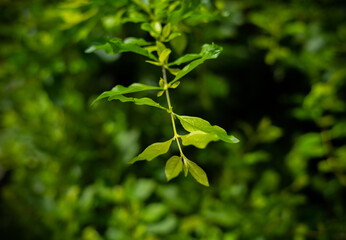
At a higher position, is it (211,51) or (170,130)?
(211,51)

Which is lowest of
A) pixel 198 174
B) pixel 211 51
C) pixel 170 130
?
pixel 170 130

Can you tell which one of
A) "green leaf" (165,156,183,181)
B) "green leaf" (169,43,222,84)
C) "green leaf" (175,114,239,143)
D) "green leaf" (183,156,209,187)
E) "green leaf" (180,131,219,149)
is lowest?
"green leaf" (183,156,209,187)

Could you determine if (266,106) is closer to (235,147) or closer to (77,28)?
(235,147)

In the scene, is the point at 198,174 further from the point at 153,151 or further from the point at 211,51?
the point at 211,51

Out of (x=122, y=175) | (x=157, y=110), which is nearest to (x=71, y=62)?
(x=157, y=110)

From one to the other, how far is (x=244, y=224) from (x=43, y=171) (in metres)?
0.86

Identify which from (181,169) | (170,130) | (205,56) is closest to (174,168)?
(181,169)

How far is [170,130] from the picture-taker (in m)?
1.22

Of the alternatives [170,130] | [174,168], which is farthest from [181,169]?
[170,130]

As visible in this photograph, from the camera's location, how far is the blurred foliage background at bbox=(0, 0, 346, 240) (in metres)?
1.02

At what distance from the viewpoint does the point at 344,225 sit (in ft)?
3.43

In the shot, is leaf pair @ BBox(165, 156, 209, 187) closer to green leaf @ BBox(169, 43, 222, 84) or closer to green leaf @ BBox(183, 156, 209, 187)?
green leaf @ BBox(183, 156, 209, 187)

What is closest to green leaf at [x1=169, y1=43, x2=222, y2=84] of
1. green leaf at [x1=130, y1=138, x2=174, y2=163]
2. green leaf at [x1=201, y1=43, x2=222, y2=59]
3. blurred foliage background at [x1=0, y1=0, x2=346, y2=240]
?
green leaf at [x1=201, y1=43, x2=222, y2=59]

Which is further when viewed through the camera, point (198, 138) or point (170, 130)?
point (170, 130)
